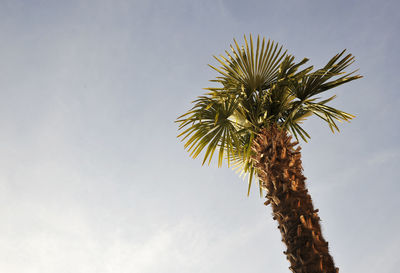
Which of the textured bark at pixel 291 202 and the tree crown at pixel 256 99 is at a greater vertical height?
the tree crown at pixel 256 99

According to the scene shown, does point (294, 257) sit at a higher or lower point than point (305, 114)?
lower

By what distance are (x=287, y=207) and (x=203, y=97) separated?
3019mm

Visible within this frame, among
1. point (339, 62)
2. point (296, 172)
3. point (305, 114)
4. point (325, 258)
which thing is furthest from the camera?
point (305, 114)

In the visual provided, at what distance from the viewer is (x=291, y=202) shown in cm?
460

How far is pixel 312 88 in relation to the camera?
632 centimetres

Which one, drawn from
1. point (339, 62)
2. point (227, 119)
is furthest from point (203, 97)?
point (339, 62)

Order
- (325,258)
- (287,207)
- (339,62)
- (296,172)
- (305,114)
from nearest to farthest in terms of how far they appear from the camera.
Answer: (325,258), (287,207), (296,172), (339,62), (305,114)

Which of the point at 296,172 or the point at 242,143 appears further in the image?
the point at 242,143

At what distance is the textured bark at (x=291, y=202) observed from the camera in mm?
4141

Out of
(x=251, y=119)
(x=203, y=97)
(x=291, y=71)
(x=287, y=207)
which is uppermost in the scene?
(x=291, y=71)

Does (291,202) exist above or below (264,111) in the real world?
below

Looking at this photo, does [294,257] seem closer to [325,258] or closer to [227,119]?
[325,258]

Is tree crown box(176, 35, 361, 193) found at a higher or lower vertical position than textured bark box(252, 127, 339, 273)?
higher

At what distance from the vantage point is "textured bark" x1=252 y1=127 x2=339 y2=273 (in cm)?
414
